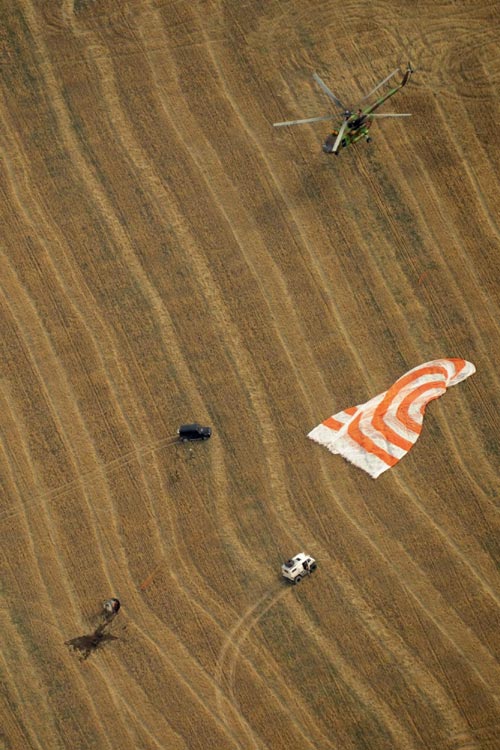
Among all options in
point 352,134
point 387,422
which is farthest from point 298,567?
point 352,134

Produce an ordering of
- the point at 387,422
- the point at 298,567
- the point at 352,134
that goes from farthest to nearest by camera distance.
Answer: the point at 352,134, the point at 387,422, the point at 298,567

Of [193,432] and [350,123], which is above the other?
[350,123]

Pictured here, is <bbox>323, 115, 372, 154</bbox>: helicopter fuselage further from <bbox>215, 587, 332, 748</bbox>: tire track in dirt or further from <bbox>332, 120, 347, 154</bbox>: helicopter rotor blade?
<bbox>215, 587, 332, 748</bbox>: tire track in dirt

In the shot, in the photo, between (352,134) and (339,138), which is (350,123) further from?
(339,138)

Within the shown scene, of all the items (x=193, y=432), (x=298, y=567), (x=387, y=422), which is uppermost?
(x=193, y=432)

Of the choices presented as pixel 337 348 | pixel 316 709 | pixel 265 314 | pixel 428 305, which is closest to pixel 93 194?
pixel 265 314

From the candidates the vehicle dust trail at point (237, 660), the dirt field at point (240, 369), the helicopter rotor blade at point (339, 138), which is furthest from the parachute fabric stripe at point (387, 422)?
the helicopter rotor blade at point (339, 138)

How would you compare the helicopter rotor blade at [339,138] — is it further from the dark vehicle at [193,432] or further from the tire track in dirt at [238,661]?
the tire track in dirt at [238,661]
